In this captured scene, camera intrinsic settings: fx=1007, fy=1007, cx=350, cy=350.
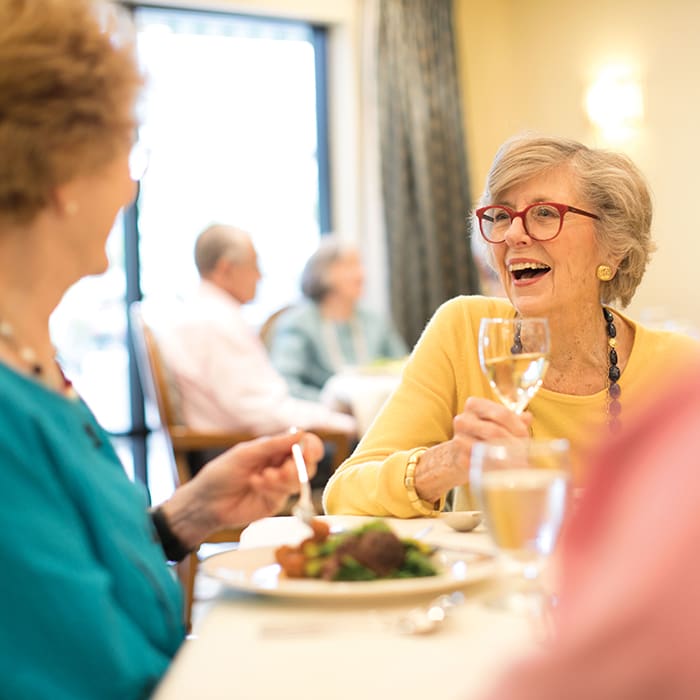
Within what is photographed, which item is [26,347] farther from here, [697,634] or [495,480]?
[697,634]

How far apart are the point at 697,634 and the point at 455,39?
667 centimetres

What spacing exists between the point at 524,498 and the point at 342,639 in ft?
0.68

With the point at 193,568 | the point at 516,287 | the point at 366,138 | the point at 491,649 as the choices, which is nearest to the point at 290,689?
the point at 491,649

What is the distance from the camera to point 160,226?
239 inches

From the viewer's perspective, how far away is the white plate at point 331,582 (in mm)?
→ 962

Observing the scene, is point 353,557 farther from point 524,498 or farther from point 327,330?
point 327,330

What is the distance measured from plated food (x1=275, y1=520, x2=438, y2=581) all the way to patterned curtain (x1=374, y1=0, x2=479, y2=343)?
532 cm

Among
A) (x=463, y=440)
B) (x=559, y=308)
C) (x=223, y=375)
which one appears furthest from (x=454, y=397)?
(x=223, y=375)

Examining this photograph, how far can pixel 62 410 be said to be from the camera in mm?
970

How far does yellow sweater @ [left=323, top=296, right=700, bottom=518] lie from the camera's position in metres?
1.78

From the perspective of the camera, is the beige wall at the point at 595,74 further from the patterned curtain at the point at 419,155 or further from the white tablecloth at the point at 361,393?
the white tablecloth at the point at 361,393

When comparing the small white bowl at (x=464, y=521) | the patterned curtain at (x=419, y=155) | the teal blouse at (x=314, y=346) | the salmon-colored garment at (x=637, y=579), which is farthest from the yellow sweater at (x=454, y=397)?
the patterned curtain at (x=419, y=155)

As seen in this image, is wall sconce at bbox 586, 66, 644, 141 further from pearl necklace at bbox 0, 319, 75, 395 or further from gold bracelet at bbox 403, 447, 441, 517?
pearl necklace at bbox 0, 319, 75, 395

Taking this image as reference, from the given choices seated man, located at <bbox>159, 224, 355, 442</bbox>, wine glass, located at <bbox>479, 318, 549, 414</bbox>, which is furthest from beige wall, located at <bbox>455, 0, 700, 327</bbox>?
wine glass, located at <bbox>479, 318, 549, 414</bbox>
